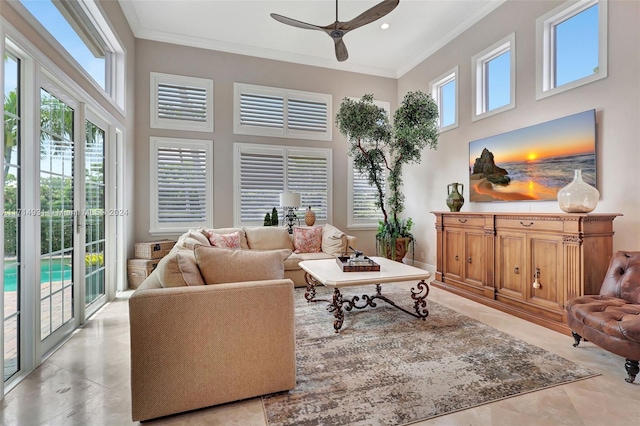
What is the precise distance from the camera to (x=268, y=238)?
16.3 ft

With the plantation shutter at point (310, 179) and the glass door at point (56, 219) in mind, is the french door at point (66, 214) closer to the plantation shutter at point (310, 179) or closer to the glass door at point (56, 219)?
the glass door at point (56, 219)

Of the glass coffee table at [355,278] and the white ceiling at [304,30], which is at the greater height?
the white ceiling at [304,30]

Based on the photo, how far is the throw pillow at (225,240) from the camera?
4383 millimetres

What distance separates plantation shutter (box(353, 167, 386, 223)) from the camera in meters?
6.30

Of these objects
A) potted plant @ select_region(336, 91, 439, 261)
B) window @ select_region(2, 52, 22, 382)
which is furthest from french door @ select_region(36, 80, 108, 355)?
potted plant @ select_region(336, 91, 439, 261)

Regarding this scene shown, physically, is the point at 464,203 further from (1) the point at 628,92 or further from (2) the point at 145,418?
(2) the point at 145,418

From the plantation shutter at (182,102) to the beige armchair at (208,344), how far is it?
4168mm

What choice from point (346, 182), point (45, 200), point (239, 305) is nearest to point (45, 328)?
point (45, 200)

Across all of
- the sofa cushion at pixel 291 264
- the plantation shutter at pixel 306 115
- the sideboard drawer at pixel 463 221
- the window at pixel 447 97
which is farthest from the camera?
the plantation shutter at pixel 306 115

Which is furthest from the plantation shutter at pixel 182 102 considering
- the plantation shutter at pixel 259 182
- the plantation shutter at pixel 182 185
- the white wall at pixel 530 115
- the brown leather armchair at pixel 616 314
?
the brown leather armchair at pixel 616 314

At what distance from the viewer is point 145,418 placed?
1.66 m

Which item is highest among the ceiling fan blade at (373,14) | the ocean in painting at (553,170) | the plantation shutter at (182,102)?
the ceiling fan blade at (373,14)

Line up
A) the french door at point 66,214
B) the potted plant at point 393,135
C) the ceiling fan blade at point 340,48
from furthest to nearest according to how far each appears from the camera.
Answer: the potted plant at point 393,135 < the ceiling fan blade at point 340,48 < the french door at point 66,214

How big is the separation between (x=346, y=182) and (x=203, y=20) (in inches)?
143
